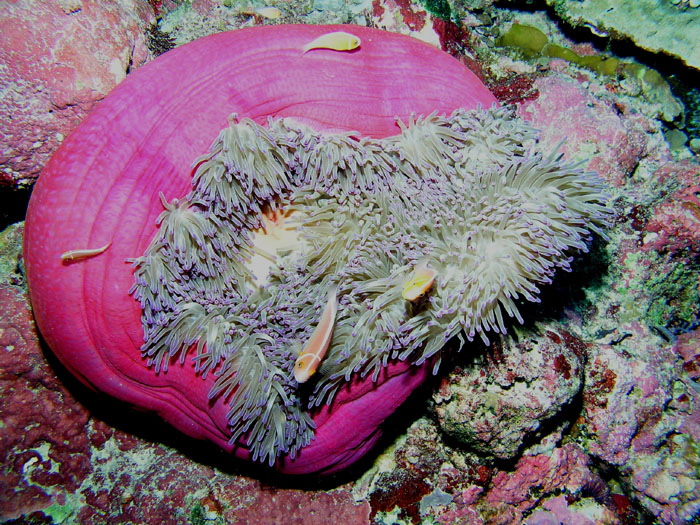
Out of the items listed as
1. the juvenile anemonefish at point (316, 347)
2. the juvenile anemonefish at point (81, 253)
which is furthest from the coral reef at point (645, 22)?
the juvenile anemonefish at point (81, 253)

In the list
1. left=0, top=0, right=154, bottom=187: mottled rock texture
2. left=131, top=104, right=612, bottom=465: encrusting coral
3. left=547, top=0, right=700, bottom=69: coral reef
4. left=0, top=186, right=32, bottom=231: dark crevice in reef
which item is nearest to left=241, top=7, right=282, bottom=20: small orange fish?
left=0, top=0, right=154, bottom=187: mottled rock texture

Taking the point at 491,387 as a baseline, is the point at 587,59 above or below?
above

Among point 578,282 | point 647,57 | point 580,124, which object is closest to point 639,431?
point 578,282

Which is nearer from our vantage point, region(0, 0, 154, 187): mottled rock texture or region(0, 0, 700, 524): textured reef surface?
region(0, 0, 154, 187): mottled rock texture

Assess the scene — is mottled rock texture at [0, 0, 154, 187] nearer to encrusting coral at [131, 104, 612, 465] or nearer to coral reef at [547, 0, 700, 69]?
encrusting coral at [131, 104, 612, 465]

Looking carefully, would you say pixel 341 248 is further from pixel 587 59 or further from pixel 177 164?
pixel 587 59
